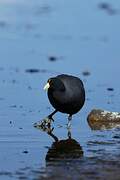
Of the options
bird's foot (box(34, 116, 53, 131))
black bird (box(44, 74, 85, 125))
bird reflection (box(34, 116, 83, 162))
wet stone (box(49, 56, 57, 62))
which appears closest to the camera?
bird reflection (box(34, 116, 83, 162))

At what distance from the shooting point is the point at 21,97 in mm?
16359

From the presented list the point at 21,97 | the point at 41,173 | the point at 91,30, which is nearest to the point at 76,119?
the point at 21,97

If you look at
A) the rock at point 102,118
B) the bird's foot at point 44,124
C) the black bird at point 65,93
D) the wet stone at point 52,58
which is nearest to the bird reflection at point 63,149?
the bird's foot at point 44,124

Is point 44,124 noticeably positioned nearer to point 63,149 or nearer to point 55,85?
point 55,85

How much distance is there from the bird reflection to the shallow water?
0.07 metres

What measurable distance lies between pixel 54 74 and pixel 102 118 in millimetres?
5894

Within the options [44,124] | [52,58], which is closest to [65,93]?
[44,124]

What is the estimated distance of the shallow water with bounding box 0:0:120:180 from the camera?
1064 centimetres

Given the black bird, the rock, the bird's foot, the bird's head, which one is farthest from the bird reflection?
the rock

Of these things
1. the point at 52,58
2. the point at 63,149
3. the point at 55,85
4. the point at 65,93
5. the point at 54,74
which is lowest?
the point at 63,149

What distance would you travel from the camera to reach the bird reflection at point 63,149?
11.1 meters

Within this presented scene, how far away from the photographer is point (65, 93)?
1348 cm

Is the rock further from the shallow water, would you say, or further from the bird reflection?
the bird reflection

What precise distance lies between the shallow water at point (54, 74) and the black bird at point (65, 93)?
0.33 m
